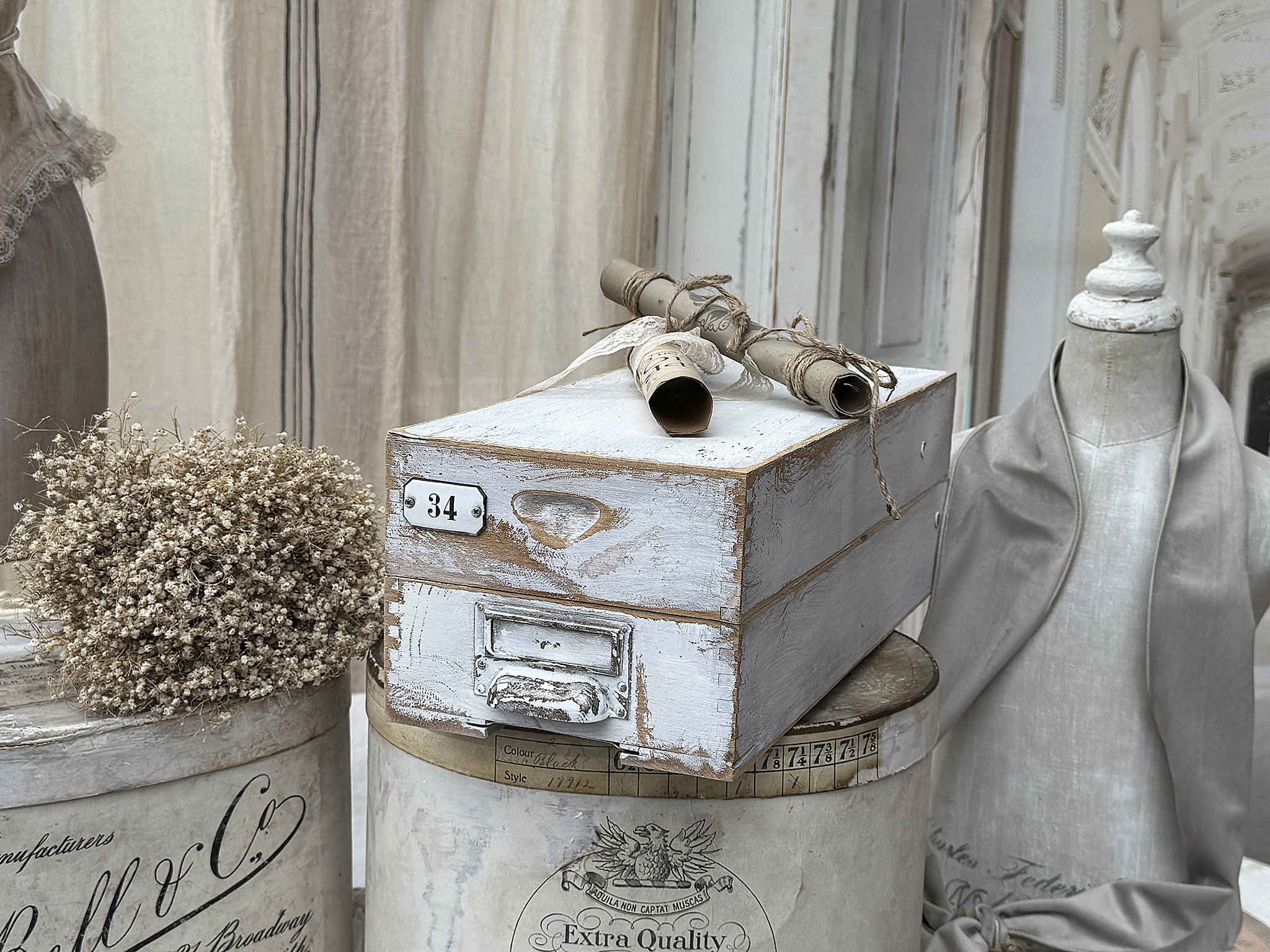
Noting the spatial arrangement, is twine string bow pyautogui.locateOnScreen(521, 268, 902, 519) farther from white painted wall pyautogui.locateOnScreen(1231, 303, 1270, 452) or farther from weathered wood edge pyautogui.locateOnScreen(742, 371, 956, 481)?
white painted wall pyautogui.locateOnScreen(1231, 303, 1270, 452)

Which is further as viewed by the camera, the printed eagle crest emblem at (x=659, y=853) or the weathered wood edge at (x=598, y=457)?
the printed eagle crest emblem at (x=659, y=853)

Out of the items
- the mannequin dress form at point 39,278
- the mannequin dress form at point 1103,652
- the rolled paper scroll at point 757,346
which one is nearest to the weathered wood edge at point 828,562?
the rolled paper scroll at point 757,346

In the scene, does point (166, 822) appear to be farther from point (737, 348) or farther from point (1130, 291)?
point (1130, 291)

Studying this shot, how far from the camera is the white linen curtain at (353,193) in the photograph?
1.61 metres

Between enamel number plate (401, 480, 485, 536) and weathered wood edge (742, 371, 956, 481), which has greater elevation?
weathered wood edge (742, 371, 956, 481)

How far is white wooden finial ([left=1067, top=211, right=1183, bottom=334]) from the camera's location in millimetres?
1258

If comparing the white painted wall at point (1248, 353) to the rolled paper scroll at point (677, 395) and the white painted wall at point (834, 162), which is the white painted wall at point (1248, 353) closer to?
the white painted wall at point (834, 162)

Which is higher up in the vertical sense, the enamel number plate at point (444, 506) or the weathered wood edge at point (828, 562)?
the enamel number plate at point (444, 506)

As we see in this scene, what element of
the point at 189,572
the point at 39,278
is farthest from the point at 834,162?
the point at 189,572

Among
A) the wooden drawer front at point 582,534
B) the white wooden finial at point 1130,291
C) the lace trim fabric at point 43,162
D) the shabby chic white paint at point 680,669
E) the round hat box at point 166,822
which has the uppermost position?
the lace trim fabric at point 43,162

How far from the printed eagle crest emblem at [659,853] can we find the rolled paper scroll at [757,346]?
14.2 inches

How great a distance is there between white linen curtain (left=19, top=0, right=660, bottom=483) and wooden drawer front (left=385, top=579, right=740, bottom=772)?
0.91m

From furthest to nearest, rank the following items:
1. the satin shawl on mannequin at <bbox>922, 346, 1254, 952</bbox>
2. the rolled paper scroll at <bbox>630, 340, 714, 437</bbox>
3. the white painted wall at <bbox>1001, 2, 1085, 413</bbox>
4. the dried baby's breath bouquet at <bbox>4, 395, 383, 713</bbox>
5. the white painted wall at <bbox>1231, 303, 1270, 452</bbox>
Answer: the white painted wall at <bbox>1001, 2, 1085, 413</bbox> → the white painted wall at <bbox>1231, 303, 1270, 452</bbox> → the satin shawl on mannequin at <bbox>922, 346, 1254, 952</bbox> → the dried baby's breath bouquet at <bbox>4, 395, 383, 713</bbox> → the rolled paper scroll at <bbox>630, 340, 714, 437</bbox>

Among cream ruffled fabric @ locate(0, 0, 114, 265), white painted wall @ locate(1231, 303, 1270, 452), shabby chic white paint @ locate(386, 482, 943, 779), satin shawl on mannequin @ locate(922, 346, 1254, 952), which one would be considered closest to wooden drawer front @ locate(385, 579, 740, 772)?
shabby chic white paint @ locate(386, 482, 943, 779)
